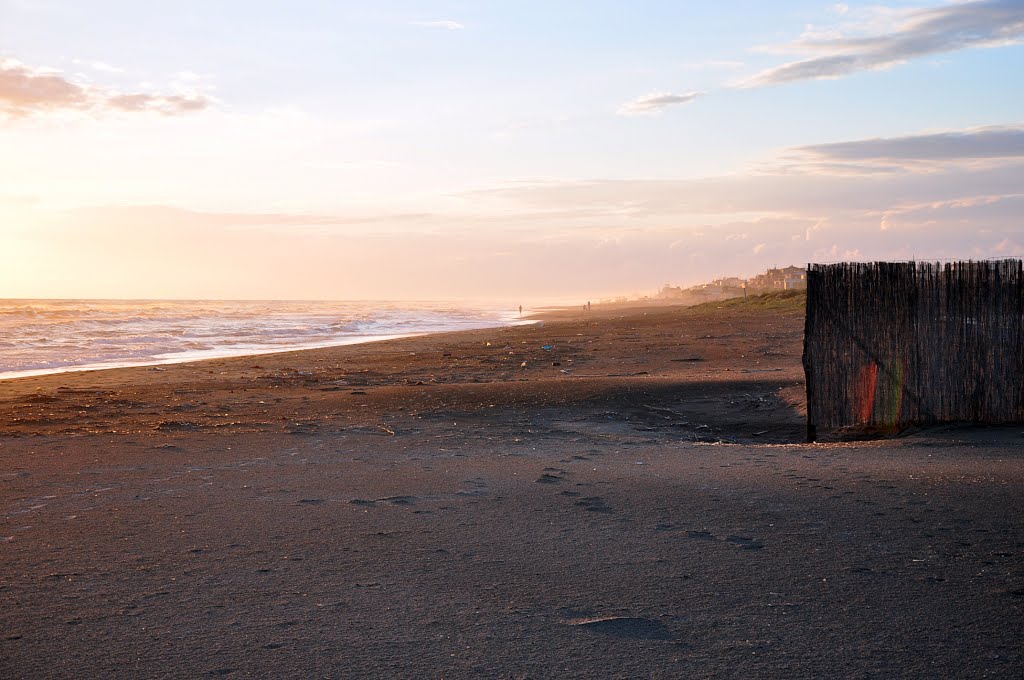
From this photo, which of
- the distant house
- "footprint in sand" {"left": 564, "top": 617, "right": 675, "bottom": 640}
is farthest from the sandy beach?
the distant house

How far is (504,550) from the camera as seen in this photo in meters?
5.25

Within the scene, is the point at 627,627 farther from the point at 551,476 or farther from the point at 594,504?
the point at 551,476

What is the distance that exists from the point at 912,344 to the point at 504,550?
244 inches

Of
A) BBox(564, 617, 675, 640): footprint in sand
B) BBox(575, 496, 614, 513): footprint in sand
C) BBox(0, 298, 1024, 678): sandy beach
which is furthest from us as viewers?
BBox(575, 496, 614, 513): footprint in sand

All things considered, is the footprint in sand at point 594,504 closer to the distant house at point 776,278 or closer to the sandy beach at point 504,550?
the sandy beach at point 504,550

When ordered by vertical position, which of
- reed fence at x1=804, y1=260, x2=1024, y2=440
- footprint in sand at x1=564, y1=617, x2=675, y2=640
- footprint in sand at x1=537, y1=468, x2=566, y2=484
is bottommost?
footprint in sand at x1=564, y1=617, x2=675, y2=640

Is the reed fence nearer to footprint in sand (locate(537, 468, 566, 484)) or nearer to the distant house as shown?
footprint in sand (locate(537, 468, 566, 484))

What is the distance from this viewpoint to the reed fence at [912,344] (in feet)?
29.8

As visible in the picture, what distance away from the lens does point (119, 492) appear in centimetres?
686

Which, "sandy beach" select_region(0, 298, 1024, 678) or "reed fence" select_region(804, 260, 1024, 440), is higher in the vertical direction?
"reed fence" select_region(804, 260, 1024, 440)

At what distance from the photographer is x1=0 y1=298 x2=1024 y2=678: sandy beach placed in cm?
380

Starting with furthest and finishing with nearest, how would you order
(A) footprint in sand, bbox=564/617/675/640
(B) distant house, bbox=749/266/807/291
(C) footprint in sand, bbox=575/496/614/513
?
(B) distant house, bbox=749/266/807/291, (C) footprint in sand, bbox=575/496/614/513, (A) footprint in sand, bbox=564/617/675/640

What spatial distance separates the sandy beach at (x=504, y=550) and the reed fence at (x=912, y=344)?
48 centimetres

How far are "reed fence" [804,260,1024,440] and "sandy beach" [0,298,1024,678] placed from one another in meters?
0.48
